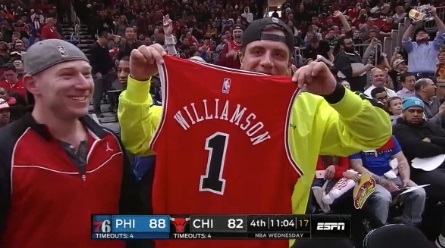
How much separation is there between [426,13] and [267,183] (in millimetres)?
11170

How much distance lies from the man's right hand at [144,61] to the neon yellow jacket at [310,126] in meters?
0.03

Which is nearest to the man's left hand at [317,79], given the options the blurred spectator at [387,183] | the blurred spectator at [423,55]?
the blurred spectator at [387,183]

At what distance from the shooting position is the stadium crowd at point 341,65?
568 cm

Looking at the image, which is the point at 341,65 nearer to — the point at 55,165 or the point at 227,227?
the point at 227,227

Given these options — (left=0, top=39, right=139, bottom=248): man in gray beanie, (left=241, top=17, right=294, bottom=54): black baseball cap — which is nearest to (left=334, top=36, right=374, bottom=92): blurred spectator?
(left=241, top=17, right=294, bottom=54): black baseball cap

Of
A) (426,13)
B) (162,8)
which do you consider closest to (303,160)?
(426,13)

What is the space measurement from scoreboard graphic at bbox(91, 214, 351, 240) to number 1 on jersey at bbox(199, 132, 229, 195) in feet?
0.46

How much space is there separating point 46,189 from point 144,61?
665 millimetres

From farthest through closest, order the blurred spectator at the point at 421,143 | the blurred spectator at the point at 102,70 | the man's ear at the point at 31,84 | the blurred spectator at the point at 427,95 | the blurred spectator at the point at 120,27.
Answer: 1. the blurred spectator at the point at 120,27
2. the blurred spectator at the point at 102,70
3. the blurred spectator at the point at 427,95
4. the blurred spectator at the point at 421,143
5. the man's ear at the point at 31,84

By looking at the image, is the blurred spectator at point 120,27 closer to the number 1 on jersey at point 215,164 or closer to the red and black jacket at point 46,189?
the number 1 on jersey at point 215,164

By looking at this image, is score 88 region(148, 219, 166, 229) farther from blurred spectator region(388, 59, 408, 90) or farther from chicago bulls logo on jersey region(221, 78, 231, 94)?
blurred spectator region(388, 59, 408, 90)

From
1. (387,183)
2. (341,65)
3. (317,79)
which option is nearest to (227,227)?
(317,79)

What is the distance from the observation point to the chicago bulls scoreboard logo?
2.60 metres

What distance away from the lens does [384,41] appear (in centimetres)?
1497
